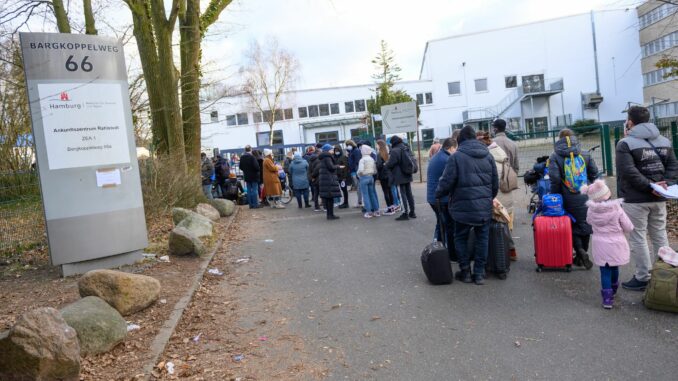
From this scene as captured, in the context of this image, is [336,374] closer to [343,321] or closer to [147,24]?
[343,321]

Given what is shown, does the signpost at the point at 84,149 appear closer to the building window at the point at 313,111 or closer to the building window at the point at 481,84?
the building window at the point at 481,84

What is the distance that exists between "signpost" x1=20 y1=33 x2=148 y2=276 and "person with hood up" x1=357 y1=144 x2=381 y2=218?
18.5 feet

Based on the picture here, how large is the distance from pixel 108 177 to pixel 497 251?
228 inches

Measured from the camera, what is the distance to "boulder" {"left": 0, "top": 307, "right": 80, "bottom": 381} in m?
4.10

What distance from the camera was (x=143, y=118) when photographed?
17.3 m

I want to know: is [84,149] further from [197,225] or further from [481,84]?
[481,84]

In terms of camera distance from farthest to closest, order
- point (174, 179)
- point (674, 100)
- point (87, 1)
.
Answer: point (674, 100), point (87, 1), point (174, 179)

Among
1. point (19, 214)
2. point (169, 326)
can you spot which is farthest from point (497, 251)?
point (19, 214)

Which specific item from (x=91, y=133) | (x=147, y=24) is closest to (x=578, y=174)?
(x=91, y=133)

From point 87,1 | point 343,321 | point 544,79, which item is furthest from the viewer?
point 544,79

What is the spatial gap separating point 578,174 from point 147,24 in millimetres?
12407

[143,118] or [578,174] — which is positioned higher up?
[143,118]

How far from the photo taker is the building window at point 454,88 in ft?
185

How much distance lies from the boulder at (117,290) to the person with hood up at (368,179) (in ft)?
24.5
